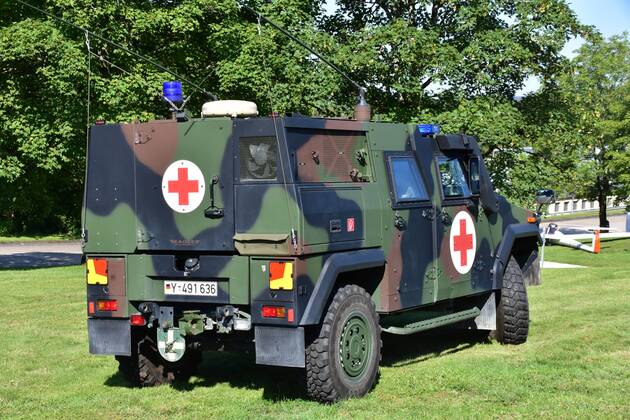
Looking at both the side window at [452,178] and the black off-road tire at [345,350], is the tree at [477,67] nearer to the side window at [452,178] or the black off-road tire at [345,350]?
the side window at [452,178]

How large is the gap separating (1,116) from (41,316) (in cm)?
1092

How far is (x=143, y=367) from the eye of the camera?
8.75m

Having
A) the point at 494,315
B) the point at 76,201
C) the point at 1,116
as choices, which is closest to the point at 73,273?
the point at 1,116

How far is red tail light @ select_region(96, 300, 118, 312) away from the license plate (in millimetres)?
484

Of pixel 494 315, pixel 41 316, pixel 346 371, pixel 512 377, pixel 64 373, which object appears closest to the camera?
pixel 346 371

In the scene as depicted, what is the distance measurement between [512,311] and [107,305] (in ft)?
15.3

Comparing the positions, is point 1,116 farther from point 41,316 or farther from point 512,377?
point 512,377

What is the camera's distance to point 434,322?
9.37 metres

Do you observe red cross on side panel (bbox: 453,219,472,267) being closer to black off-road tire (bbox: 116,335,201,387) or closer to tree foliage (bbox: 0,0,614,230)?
black off-road tire (bbox: 116,335,201,387)

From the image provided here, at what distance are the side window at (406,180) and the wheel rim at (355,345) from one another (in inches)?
49.5

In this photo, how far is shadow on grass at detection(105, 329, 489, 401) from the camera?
8.62 m

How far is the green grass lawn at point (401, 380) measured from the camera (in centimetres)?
762

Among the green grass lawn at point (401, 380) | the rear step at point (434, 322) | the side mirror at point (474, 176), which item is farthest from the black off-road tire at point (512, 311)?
the side mirror at point (474, 176)

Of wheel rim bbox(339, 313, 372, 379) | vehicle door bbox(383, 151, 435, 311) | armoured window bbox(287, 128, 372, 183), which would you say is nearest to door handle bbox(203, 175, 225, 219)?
armoured window bbox(287, 128, 372, 183)
